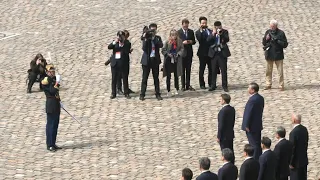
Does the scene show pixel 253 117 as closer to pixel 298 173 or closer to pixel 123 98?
pixel 298 173

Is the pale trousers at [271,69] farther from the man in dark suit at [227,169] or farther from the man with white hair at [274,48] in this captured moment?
the man in dark suit at [227,169]

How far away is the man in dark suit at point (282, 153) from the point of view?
76.9 feet

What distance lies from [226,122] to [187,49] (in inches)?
245

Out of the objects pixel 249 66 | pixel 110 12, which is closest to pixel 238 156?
pixel 249 66

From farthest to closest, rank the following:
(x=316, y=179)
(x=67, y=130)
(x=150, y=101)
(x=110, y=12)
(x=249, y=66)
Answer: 1. (x=110, y=12)
2. (x=249, y=66)
3. (x=150, y=101)
4. (x=67, y=130)
5. (x=316, y=179)

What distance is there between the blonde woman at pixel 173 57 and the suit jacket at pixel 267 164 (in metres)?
8.38

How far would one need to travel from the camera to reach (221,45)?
102 feet

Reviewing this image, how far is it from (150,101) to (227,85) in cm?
A: 227

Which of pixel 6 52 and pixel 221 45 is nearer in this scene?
pixel 221 45

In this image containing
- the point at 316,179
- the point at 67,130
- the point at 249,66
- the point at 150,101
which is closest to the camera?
the point at 316,179

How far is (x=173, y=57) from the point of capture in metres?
31.0

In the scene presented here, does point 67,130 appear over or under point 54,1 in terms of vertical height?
under

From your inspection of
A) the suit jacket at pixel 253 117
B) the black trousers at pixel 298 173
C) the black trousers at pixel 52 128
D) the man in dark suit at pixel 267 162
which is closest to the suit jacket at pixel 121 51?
the black trousers at pixel 52 128

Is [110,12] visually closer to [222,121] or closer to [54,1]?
[54,1]
